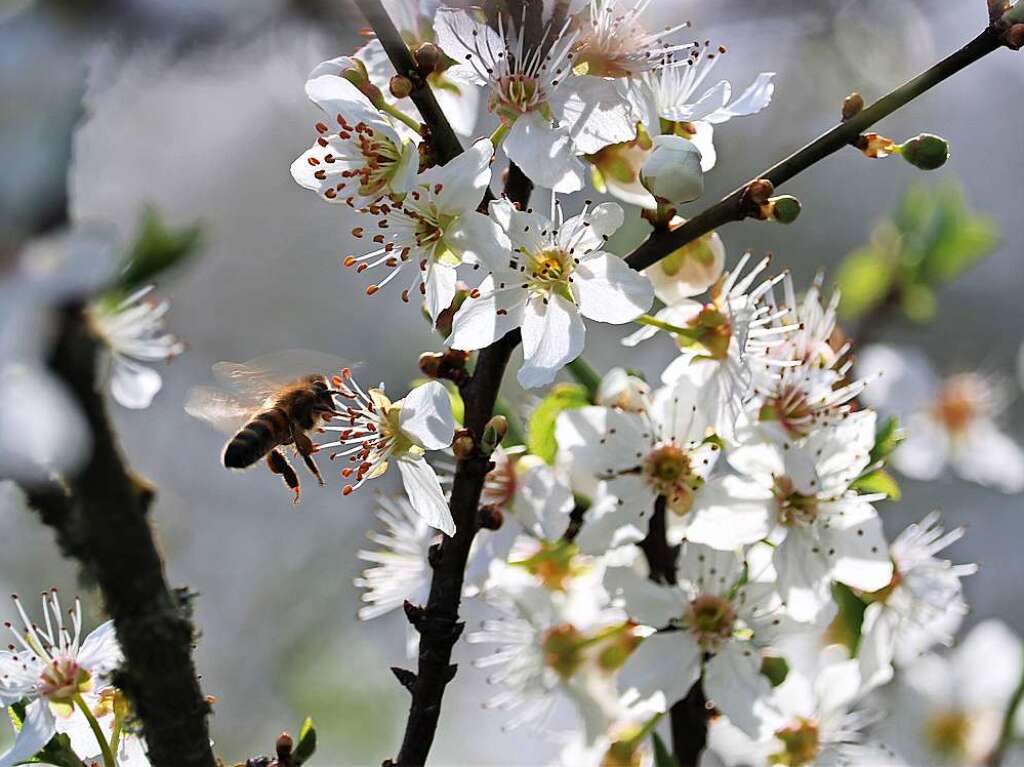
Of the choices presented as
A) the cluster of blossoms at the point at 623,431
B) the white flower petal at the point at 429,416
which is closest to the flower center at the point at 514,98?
the cluster of blossoms at the point at 623,431

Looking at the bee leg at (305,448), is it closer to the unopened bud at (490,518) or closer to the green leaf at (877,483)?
the unopened bud at (490,518)

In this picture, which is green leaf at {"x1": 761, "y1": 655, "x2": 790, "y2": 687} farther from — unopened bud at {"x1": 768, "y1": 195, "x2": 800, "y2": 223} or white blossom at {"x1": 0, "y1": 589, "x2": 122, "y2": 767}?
white blossom at {"x1": 0, "y1": 589, "x2": 122, "y2": 767}

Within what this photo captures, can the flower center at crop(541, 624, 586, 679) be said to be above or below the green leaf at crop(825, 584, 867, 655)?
above

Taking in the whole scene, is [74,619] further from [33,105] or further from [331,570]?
[331,570]

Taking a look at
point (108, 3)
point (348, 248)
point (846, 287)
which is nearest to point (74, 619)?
point (846, 287)

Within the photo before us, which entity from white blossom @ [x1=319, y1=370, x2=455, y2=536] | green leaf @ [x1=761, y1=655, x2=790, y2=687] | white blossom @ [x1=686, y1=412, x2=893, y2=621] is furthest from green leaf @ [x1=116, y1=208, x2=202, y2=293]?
green leaf @ [x1=761, y1=655, x2=790, y2=687]

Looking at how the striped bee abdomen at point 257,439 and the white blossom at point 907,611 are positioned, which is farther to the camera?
the white blossom at point 907,611

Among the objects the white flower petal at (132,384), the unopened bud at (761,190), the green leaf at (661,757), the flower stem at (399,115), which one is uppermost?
the flower stem at (399,115)
